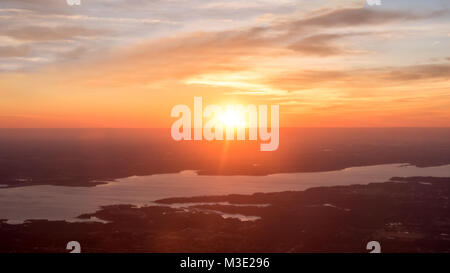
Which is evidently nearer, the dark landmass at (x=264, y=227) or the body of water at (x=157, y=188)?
the dark landmass at (x=264, y=227)

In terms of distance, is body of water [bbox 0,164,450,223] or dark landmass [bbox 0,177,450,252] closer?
dark landmass [bbox 0,177,450,252]

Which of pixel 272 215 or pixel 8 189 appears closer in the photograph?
pixel 272 215

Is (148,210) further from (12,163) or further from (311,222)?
(12,163)

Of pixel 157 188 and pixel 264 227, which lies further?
pixel 157 188

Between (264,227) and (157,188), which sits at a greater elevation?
(157,188)

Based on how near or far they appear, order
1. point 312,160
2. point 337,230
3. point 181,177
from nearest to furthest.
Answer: point 337,230, point 181,177, point 312,160

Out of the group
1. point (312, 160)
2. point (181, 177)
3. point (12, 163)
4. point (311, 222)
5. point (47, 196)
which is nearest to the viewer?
point (311, 222)
